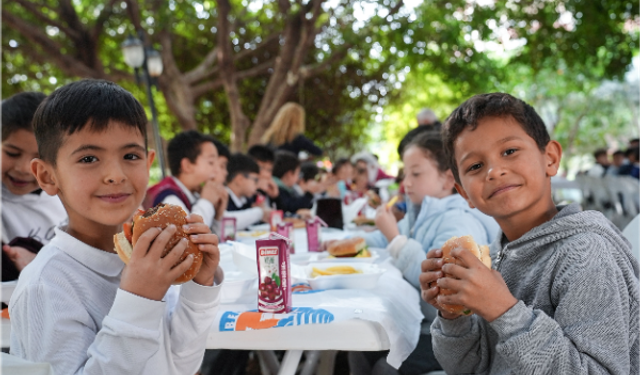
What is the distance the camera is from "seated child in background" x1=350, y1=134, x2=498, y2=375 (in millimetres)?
2215

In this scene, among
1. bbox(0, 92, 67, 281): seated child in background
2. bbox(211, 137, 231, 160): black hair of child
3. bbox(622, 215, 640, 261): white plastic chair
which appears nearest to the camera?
bbox(622, 215, 640, 261): white plastic chair

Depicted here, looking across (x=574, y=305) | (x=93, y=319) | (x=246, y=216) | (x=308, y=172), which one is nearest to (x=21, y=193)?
(x=93, y=319)

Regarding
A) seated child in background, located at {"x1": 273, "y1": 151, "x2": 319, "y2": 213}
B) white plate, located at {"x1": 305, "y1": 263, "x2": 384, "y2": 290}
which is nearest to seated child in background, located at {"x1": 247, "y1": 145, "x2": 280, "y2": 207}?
seated child in background, located at {"x1": 273, "y1": 151, "x2": 319, "y2": 213}

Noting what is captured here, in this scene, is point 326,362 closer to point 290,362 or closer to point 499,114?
point 290,362

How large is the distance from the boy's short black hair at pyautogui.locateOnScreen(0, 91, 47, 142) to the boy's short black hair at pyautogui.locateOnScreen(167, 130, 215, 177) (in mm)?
1879

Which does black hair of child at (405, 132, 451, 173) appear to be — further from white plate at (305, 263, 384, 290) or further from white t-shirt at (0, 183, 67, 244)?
white t-shirt at (0, 183, 67, 244)

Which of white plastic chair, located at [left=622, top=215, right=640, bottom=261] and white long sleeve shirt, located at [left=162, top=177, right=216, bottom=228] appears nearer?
white plastic chair, located at [left=622, top=215, right=640, bottom=261]

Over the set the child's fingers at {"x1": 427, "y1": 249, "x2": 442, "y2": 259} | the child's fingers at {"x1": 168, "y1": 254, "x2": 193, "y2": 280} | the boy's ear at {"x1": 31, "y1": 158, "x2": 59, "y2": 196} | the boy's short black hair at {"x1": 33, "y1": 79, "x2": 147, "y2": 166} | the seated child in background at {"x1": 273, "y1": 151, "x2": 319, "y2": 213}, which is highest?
the boy's short black hair at {"x1": 33, "y1": 79, "x2": 147, "y2": 166}

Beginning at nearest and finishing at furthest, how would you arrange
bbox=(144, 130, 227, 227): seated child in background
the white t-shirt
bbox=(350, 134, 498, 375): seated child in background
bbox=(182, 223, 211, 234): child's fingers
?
bbox=(182, 223, 211, 234): child's fingers
bbox=(350, 134, 498, 375): seated child in background
the white t-shirt
bbox=(144, 130, 227, 227): seated child in background

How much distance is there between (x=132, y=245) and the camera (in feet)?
4.45

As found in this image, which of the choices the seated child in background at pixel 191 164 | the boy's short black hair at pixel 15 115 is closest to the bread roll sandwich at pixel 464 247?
the boy's short black hair at pixel 15 115

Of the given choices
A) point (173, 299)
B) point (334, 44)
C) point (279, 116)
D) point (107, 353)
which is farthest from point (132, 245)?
point (334, 44)

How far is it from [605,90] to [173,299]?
106ft

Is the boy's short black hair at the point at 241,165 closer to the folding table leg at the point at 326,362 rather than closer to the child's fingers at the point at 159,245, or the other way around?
the folding table leg at the point at 326,362
